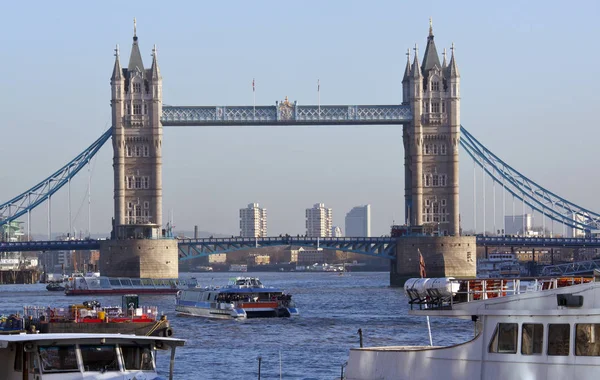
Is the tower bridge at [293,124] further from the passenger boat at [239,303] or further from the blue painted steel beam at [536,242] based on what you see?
the passenger boat at [239,303]

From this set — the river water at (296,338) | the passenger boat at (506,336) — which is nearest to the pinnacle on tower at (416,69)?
the river water at (296,338)

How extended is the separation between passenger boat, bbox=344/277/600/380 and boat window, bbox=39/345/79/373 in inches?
231

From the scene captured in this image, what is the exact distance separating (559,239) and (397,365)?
120101mm

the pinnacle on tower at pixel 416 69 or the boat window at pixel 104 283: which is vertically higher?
the pinnacle on tower at pixel 416 69

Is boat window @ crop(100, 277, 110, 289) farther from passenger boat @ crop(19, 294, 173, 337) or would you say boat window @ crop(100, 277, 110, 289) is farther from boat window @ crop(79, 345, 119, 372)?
boat window @ crop(79, 345, 119, 372)

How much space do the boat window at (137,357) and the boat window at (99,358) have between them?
0.23m

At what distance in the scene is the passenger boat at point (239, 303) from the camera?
259 ft

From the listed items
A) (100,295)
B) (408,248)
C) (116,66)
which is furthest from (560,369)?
(116,66)

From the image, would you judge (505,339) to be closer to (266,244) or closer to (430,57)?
(266,244)

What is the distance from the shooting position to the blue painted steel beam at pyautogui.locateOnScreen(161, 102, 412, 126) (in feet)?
461

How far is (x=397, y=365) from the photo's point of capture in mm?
27328

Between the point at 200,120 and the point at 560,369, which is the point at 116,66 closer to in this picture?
the point at 200,120

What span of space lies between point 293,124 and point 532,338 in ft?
382

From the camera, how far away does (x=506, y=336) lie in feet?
83.2
